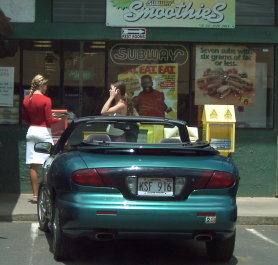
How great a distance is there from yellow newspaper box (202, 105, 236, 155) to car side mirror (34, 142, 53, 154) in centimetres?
345

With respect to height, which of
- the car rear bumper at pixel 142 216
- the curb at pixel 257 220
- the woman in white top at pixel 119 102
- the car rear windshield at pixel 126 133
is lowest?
the curb at pixel 257 220

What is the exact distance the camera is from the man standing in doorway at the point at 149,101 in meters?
10.9

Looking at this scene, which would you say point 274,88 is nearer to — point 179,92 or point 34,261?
point 179,92

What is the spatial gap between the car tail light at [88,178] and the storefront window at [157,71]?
548 cm

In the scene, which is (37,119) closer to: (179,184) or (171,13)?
(171,13)

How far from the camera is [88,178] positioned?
A: 17.9ft

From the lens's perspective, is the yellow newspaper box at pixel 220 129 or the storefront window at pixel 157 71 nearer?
the yellow newspaper box at pixel 220 129

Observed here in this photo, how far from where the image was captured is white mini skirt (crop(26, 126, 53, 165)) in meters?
9.37

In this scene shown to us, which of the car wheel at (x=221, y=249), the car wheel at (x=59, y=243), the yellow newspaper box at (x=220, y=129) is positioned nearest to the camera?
the car wheel at (x=59, y=243)

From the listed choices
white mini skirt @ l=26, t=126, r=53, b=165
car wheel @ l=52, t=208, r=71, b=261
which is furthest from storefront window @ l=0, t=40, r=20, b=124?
car wheel @ l=52, t=208, r=71, b=261

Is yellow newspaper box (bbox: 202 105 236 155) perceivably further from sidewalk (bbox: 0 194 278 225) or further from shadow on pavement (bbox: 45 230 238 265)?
shadow on pavement (bbox: 45 230 238 265)

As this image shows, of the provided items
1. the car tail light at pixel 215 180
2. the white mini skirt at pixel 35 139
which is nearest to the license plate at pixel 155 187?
the car tail light at pixel 215 180

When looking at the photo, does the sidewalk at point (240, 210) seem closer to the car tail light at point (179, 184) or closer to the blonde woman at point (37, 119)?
the blonde woman at point (37, 119)

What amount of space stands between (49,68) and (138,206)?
5913mm
